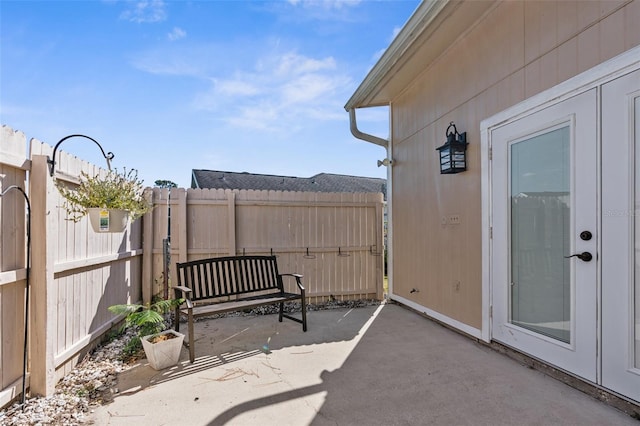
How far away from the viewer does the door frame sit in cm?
187

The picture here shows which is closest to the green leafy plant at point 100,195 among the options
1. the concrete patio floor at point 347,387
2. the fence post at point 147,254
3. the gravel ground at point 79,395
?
the gravel ground at point 79,395

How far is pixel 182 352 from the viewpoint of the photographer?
2.92 m

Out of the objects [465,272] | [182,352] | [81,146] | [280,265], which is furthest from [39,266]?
[465,272]

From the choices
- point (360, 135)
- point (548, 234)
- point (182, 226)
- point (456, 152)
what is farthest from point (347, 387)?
point (360, 135)

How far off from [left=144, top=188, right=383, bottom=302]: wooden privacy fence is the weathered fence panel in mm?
2183

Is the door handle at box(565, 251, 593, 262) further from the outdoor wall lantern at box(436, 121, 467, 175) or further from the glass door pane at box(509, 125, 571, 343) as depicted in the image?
the outdoor wall lantern at box(436, 121, 467, 175)

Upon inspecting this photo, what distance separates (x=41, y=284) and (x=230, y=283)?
1.85 m

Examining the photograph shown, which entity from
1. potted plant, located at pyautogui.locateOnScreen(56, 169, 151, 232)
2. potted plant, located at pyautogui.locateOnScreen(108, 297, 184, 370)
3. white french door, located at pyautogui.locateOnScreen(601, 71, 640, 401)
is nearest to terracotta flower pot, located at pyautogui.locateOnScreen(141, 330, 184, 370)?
potted plant, located at pyautogui.locateOnScreen(108, 297, 184, 370)

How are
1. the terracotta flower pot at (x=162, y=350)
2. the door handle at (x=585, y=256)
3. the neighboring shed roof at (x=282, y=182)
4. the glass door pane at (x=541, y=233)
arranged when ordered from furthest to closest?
the neighboring shed roof at (x=282, y=182)
the terracotta flower pot at (x=162, y=350)
the glass door pane at (x=541, y=233)
the door handle at (x=585, y=256)

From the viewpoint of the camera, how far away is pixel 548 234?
241 cm

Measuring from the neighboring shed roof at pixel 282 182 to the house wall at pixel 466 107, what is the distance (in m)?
7.10

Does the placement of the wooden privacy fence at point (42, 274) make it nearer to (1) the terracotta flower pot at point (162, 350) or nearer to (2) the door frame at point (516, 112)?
(1) the terracotta flower pot at point (162, 350)

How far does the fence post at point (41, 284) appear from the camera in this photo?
2.02m

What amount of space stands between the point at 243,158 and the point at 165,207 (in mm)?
9415
